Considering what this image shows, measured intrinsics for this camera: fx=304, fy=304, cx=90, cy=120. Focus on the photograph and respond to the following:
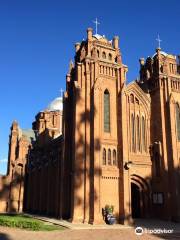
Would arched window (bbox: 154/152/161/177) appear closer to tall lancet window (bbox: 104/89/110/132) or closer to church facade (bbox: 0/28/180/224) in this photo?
→ church facade (bbox: 0/28/180/224)

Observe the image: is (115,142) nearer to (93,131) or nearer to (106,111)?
(93,131)

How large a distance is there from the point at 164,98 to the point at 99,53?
9128mm

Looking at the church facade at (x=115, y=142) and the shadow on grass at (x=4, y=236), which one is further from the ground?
the church facade at (x=115, y=142)

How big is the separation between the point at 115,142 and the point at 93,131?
10.0 ft

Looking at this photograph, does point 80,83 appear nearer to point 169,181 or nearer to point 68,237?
point 169,181

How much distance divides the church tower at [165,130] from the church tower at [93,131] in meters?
5.15

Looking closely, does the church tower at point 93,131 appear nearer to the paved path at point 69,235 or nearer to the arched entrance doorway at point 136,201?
the arched entrance doorway at point 136,201

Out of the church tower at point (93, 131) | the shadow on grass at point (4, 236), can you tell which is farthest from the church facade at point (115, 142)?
the shadow on grass at point (4, 236)

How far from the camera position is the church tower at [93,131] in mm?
28438

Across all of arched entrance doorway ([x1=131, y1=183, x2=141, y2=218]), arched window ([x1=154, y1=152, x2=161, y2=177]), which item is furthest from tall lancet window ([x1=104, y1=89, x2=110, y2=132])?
arched entrance doorway ([x1=131, y1=183, x2=141, y2=218])

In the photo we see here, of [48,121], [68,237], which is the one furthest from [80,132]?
[48,121]

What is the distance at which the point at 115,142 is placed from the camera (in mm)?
31422

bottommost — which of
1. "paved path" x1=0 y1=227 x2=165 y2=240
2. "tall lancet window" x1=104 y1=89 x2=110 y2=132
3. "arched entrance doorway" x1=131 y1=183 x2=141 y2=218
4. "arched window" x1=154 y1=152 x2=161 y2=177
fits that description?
"paved path" x1=0 y1=227 x2=165 y2=240

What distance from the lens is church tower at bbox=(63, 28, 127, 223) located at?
2844 centimetres
